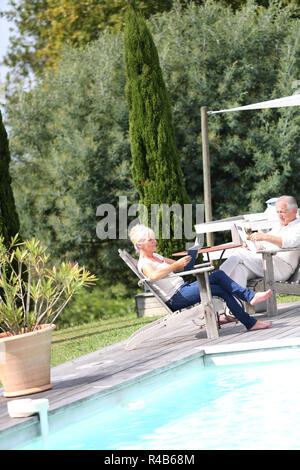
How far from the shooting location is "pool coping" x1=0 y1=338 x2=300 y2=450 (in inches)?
143

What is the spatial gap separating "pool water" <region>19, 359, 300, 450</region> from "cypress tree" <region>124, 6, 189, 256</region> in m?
5.39

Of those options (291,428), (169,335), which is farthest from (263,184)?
(291,428)

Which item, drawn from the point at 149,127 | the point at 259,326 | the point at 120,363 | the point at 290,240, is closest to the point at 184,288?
the point at 259,326

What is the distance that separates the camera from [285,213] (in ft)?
21.7

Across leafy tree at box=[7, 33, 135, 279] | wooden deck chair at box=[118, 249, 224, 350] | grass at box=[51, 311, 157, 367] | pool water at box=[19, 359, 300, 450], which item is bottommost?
grass at box=[51, 311, 157, 367]

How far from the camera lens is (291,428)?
370 cm

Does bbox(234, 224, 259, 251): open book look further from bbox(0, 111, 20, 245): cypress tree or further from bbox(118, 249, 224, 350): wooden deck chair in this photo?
bbox(0, 111, 20, 245): cypress tree

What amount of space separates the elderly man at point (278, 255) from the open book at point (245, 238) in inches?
2.1

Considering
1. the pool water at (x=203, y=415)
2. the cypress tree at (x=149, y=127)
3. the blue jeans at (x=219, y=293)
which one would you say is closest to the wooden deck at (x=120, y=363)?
the pool water at (x=203, y=415)

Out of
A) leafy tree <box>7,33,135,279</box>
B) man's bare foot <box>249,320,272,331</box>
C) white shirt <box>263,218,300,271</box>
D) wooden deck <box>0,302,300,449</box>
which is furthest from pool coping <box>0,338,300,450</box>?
leafy tree <box>7,33,135,279</box>

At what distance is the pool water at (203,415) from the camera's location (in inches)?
145

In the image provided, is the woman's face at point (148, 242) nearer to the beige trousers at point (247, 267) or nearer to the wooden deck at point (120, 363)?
the wooden deck at point (120, 363)

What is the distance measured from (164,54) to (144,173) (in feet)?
8.66
